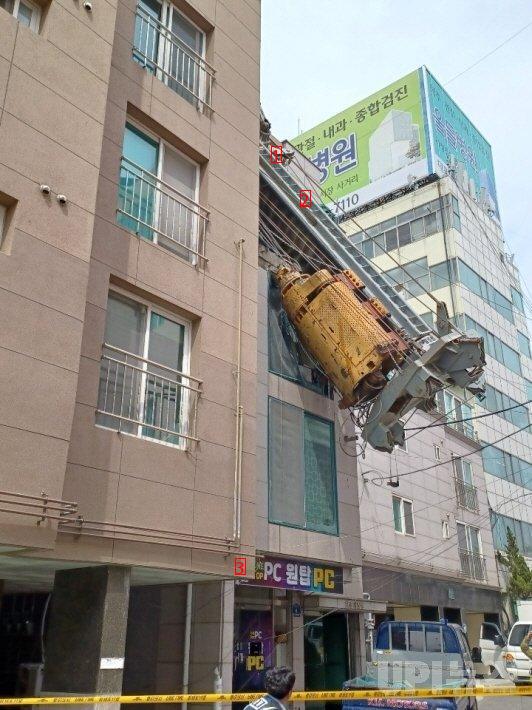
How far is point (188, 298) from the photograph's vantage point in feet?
34.0

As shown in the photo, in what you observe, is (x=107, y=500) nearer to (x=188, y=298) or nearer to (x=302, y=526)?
(x=188, y=298)

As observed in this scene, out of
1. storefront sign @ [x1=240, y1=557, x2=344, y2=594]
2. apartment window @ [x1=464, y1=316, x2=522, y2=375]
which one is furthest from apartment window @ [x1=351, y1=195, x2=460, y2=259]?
storefront sign @ [x1=240, y1=557, x2=344, y2=594]

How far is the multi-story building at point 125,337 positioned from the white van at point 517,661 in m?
10.4

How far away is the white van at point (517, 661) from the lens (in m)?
17.3

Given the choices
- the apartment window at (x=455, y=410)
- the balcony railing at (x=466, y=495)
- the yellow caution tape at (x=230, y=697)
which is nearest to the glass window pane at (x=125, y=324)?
the yellow caution tape at (x=230, y=697)

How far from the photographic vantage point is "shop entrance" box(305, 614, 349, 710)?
15.2 m

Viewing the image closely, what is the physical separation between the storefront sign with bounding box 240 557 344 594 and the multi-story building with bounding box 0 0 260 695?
3.31 ft

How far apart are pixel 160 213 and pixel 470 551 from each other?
2219cm

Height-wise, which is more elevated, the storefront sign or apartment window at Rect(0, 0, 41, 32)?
apartment window at Rect(0, 0, 41, 32)

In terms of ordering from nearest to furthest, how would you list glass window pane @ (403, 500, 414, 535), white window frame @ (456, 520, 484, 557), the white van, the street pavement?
the street pavement → the white van → glass window pane @ (403, 500, 414, 535) → white window frame @ (456, 520, 484, 557)

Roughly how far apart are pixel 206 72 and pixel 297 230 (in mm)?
5081

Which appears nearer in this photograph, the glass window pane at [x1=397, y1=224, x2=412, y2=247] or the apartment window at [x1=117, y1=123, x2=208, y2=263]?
the apartment window at [x1=117, y1=123, x2=208, y2=263]

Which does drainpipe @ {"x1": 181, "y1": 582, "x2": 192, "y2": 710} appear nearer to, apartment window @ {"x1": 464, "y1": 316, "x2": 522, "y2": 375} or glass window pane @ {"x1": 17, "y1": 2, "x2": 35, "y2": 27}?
glass window pane @ {"x1": 17, "y1": 2, "x2": 35, "y2": 27}

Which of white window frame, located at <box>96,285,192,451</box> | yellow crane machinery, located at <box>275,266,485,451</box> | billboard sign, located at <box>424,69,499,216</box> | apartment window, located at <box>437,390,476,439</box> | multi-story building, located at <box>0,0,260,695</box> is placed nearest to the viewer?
multi-story building, located at <box>0,0,260,695</box>
